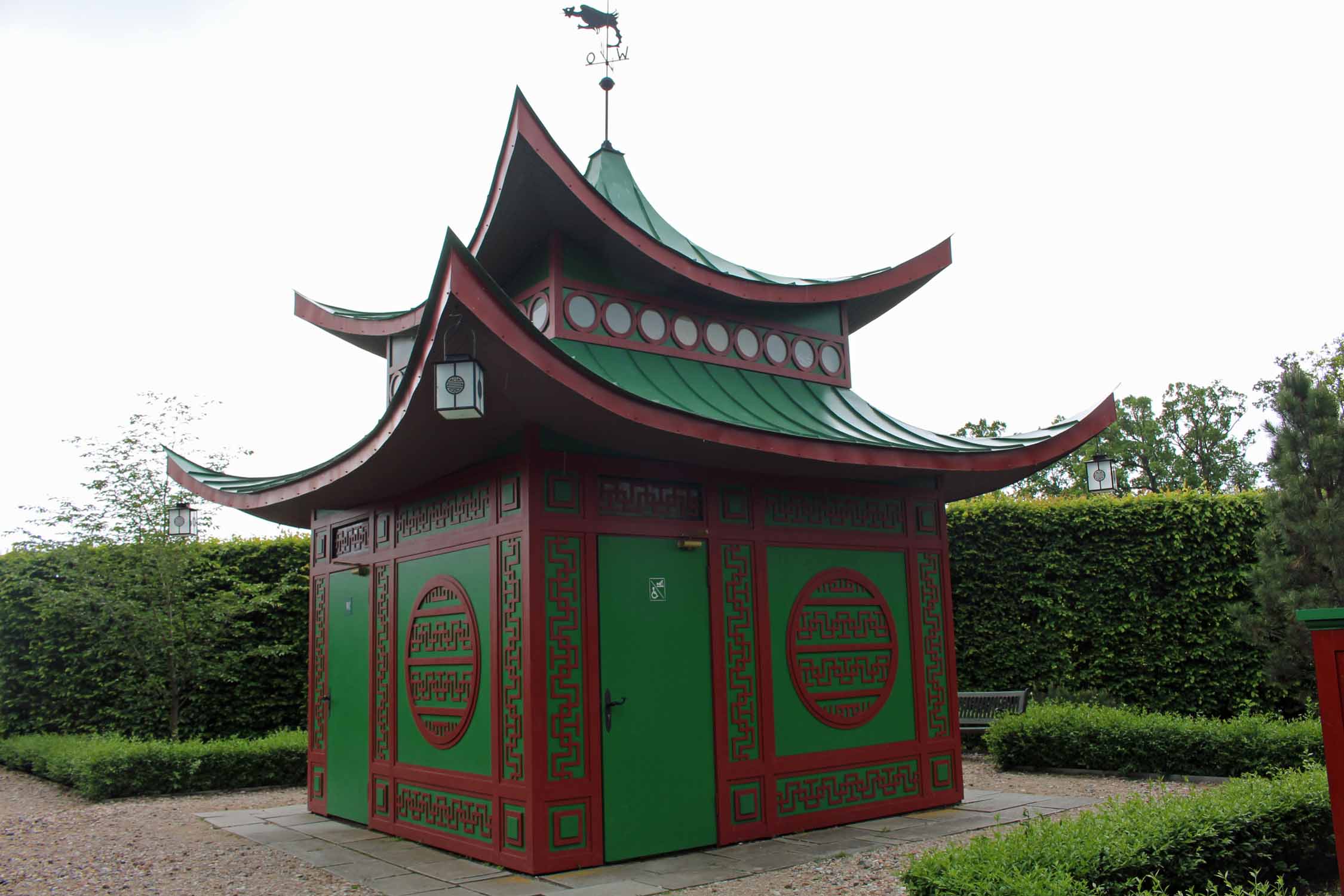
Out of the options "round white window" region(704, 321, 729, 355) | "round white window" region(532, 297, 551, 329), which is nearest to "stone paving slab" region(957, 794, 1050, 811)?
"round white window" region(704, 321, 729, 355)

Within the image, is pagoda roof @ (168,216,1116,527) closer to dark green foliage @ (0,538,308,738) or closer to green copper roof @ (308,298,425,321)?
green copper roof @ (308,298,425,321)

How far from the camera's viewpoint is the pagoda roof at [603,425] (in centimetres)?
543

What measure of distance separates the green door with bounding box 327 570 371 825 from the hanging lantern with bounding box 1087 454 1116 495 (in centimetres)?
814

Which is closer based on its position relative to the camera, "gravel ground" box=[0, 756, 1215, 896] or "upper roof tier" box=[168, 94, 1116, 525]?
"upper roof tier" box=[168, 94, 1116, 525]

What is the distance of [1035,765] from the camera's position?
10773mm

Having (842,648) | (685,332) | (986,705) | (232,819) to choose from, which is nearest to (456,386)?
(685,332)

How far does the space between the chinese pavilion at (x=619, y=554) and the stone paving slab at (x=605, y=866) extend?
0.16 meters

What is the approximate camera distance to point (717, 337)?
8586mm

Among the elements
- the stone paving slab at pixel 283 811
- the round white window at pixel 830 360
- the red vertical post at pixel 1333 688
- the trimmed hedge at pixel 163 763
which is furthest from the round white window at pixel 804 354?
the trimmed hedge at pixel 163 763

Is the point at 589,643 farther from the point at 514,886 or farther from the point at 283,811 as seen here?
the point at 283,811

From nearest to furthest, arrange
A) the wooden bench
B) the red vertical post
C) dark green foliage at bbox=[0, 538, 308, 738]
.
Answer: the red vertical post → the wooden bench → dark green foliage at bbox=[0, 538, 308, 738]

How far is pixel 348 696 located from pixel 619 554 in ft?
11.6

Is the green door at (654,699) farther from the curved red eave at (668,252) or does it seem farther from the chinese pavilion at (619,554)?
the curved red eave at (668,252)

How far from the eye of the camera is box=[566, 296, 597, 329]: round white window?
771cm
